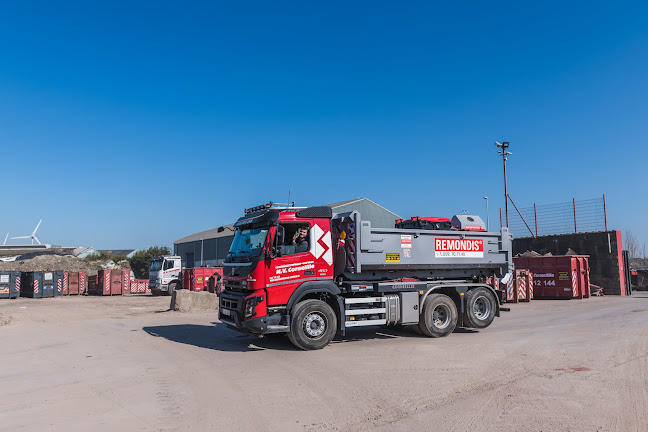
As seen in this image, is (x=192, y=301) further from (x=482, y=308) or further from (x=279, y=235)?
(x=482, y=308)

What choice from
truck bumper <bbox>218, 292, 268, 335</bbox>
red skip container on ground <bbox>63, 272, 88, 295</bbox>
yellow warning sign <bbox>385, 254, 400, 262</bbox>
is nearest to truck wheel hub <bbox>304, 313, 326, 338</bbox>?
truck bumper <bbox>218, 292, 268, 335</bbox>

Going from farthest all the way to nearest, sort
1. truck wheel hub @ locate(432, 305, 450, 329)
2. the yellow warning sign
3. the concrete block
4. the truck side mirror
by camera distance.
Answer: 1. the concrete block
2. truck wheel hub @ locate(432, 305, 450, 329)
3. the yellow warning sign
4. the truck side mirror

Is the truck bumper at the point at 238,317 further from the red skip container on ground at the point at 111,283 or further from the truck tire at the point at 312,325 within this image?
the red skip container on ground at the point at 111,283

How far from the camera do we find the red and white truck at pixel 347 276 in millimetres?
9461

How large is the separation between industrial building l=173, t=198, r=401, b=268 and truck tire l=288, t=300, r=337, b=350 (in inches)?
1104

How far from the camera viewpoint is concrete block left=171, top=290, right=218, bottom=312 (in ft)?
58.1

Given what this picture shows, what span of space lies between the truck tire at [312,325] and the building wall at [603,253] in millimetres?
22067

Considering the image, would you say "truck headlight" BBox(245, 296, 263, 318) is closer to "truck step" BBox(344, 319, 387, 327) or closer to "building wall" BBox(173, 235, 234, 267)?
"truck step" BBox(344, 319, 387, 327)

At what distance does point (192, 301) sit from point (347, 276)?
9729 millimetres

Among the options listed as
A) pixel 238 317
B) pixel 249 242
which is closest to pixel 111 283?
pixel 249 242

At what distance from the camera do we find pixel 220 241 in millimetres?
57656

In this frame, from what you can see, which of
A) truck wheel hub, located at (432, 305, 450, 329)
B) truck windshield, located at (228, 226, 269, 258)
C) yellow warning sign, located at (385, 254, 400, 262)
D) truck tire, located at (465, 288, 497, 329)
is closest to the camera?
truck windshield, located at (228, 226, 269, 258)

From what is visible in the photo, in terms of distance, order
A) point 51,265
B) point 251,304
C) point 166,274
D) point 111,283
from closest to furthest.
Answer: point 251,304, point 166,274, point 111,283, point 51,265

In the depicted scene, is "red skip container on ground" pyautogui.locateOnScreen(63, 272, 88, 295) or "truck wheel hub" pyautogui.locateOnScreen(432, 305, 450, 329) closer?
"truck wheel hub" pyautogui.locateOnScreen(432, 305, 450, 329)
